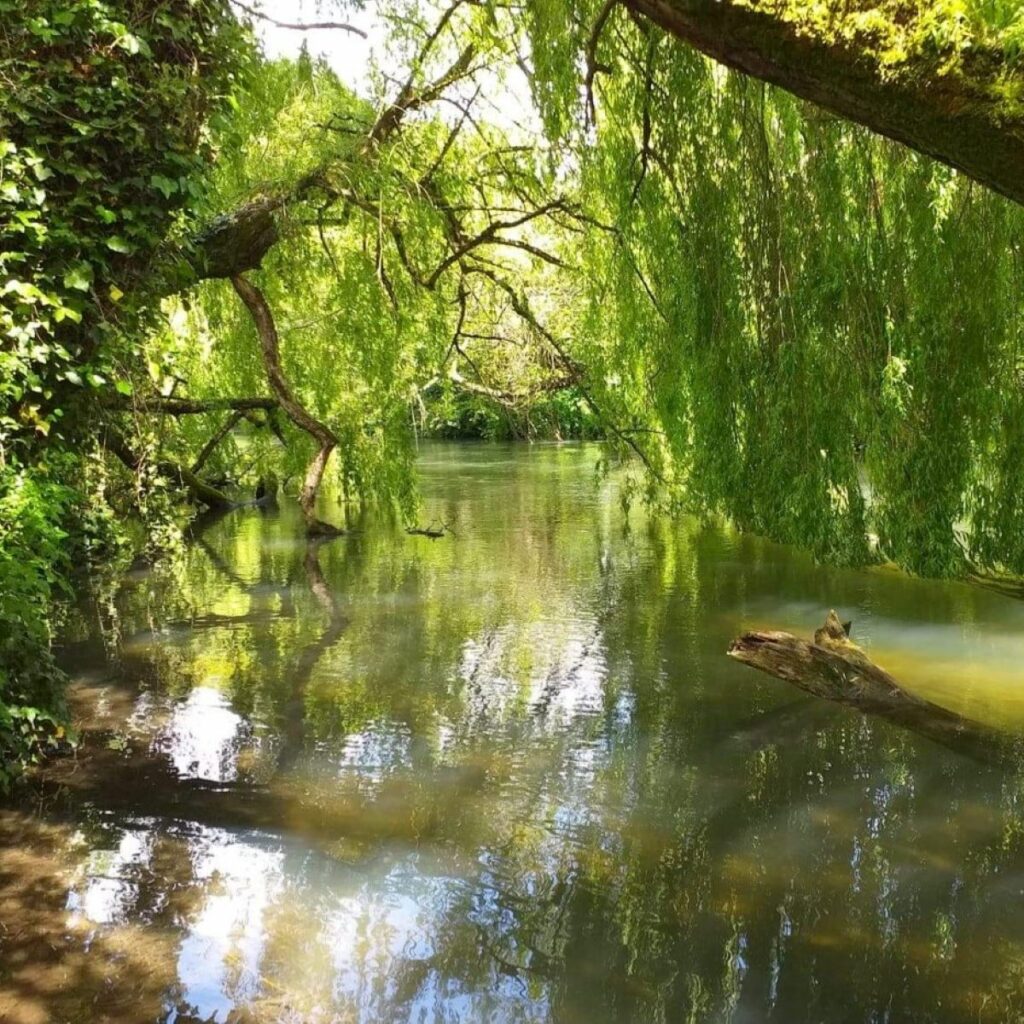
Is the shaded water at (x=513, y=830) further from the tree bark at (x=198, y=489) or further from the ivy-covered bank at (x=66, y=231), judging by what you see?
the tree bark at (x=198, y=489)

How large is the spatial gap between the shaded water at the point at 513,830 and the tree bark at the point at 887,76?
2.61m

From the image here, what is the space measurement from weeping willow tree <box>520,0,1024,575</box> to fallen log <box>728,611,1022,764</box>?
0.91 m

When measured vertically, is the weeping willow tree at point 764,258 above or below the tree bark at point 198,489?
above

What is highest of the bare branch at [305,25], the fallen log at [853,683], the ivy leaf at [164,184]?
the bare branch at [305,25]

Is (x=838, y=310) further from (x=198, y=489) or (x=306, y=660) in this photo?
(x=198, y=489)

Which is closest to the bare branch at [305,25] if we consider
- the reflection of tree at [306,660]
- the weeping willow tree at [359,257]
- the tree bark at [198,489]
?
the weeping willow tree at [359,257]

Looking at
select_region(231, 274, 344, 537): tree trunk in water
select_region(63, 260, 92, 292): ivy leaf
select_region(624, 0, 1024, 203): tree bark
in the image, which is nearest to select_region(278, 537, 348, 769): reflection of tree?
select_region(231, 274, 344, 537): tree trunk in water

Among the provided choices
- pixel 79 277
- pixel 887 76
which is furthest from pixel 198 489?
pixel 887 76

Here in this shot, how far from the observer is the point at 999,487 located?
4.68 metres

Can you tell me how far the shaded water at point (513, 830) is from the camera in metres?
3.11

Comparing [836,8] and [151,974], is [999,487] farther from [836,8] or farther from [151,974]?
[151,974]

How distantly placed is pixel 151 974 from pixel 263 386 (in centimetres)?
907

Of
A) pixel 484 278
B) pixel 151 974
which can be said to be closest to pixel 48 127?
pixel 151 974

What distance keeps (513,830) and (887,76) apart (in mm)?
3455
